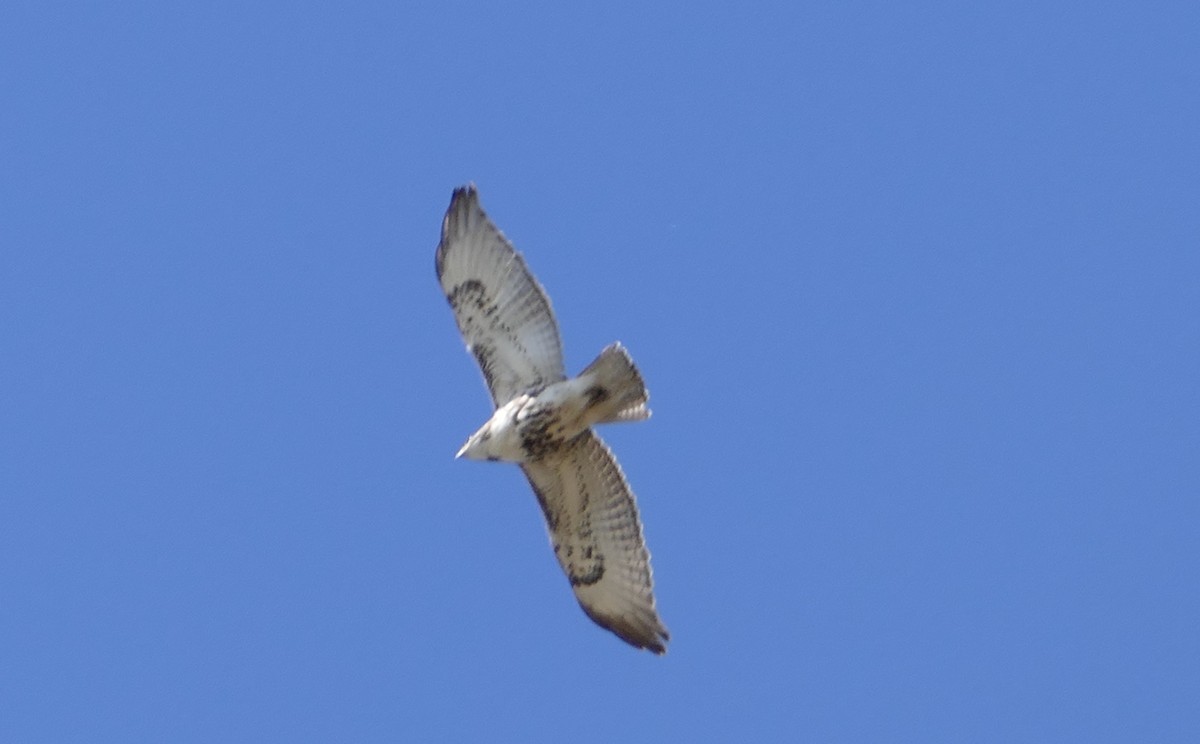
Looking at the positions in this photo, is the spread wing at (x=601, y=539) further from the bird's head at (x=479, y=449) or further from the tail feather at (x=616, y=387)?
the tail feather at (x=616, y=387)

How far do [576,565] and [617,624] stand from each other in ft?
1.31

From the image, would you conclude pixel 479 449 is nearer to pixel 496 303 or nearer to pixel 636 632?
pixel 496 303

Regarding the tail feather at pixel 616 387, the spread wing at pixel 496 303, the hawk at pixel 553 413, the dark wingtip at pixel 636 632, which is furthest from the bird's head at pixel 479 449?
the dark wingtip at pixel 636 632

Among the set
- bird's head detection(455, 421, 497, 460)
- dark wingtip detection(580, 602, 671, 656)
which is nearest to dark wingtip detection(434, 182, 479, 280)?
bird's head detection(455, 421, 497, 460)

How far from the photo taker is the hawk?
1198 centimetres

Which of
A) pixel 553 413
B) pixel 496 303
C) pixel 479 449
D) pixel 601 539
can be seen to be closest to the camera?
pixel 553 413

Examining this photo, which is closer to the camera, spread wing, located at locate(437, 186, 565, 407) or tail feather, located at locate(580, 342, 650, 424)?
tail feather, located at locate(580, 342, 650, 424)

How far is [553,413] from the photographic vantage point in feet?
39.4

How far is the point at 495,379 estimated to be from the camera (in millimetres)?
12414

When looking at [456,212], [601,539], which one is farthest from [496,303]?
[601,539]

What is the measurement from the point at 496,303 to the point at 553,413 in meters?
0.71

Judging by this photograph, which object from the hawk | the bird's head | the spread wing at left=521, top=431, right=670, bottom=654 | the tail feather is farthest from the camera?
the spread wing at left=521, top=431, right=670, bottom=654

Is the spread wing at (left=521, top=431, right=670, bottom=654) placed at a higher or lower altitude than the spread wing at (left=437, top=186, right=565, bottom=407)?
lower

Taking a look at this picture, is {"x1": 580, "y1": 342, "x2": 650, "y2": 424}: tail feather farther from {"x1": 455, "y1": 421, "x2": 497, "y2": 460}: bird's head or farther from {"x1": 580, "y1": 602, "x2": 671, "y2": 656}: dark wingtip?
{"x1": 580, "y1": 602, "x2": 671, "y2": 656}: dark wingtip
